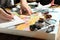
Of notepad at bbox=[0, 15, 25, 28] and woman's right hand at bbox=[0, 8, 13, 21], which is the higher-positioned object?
woman's right hand at bbox=[0, 8, 13, 21]

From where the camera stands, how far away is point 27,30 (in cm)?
82

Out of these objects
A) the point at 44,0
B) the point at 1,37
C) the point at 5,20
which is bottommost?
the point at 1,37

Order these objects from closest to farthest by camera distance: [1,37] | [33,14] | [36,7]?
[1,37] < [33,14] < [36,7]

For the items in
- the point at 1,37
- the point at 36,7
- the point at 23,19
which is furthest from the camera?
the point at 36,7

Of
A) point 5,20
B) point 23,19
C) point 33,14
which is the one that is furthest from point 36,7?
point 5,20

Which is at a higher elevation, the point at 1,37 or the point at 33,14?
the point at 33,14

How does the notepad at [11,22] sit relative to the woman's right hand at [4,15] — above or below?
below

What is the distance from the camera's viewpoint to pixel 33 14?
110 centimetres

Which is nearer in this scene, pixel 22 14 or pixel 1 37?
pixel 1 37

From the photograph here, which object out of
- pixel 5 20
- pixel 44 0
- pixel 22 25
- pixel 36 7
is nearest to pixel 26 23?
pixel 22 25

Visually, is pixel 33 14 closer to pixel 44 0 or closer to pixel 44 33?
pixel 44 33

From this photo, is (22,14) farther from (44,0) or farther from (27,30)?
(44,0)

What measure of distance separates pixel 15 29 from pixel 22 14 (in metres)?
0.29

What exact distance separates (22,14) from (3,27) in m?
0.28
